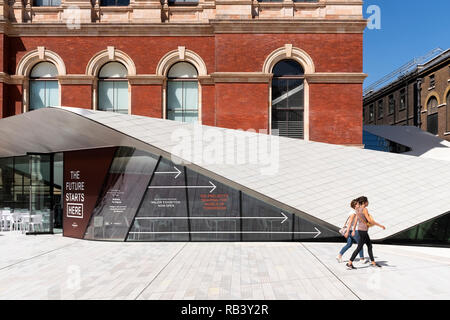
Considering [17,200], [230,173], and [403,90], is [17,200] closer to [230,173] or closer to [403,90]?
[230,173]

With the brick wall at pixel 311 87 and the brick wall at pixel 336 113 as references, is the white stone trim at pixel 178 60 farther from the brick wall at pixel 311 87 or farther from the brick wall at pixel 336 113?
the brick wall at pixel 336 113

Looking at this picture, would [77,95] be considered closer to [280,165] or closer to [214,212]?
[214,212]

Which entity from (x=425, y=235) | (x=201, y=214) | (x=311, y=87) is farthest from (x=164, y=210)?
(x=311, y=87)

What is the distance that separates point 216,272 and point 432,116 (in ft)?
116

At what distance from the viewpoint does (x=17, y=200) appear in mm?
15688

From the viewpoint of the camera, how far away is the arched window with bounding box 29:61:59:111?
2003cm

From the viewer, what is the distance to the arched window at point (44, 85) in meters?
20.0

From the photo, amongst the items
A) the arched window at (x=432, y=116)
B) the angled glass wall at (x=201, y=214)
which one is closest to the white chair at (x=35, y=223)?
the angled glass wall at (x=201, y=214)

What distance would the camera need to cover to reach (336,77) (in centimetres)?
1875

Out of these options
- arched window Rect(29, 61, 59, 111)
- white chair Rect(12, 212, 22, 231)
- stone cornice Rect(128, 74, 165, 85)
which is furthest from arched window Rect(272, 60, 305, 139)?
white chair Rect(12, 212, 22, 231)

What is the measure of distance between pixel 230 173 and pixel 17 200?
34.5 feet

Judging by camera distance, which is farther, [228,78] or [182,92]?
[182,92]

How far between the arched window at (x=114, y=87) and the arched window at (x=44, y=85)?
2606 millimetres
